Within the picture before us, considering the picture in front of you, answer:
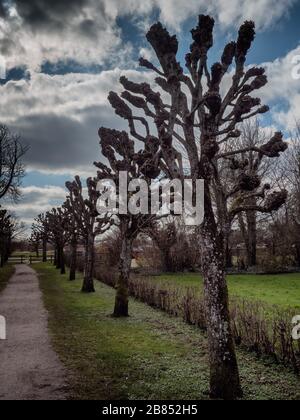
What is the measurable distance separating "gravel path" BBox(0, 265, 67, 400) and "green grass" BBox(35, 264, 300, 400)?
300 millimetres

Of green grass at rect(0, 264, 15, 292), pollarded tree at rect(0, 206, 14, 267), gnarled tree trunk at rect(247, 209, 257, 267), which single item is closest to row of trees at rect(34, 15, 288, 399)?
green grass at rect(0, 264, 15, 292)

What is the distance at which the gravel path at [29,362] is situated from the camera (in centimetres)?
664

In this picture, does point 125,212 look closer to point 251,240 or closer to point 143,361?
point 143,361

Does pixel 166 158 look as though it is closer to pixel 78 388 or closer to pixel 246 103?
pixel 246 103

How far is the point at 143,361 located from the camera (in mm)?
8438

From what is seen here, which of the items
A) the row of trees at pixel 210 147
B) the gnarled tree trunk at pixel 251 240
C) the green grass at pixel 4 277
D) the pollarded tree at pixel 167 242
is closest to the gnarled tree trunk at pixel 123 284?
the row of trees at pixel 210 147

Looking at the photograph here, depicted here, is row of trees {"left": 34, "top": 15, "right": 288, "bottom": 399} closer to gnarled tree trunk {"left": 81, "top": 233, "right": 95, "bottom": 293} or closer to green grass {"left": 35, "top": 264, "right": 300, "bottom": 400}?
green grass {"left": 35, "top": 264, "right": 300, "bottom": 400}

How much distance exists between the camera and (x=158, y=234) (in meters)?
37.1

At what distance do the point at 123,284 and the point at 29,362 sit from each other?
6212mm

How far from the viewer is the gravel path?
21.8 feet

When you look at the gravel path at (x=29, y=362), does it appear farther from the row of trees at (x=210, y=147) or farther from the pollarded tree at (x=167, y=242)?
the pollarded tree at (x=167, y=242)

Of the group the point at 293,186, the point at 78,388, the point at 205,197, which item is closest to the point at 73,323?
the point at 78,388

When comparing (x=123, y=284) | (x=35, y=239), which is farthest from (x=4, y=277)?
(x=35, y=239)

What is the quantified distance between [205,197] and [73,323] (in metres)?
8.56
